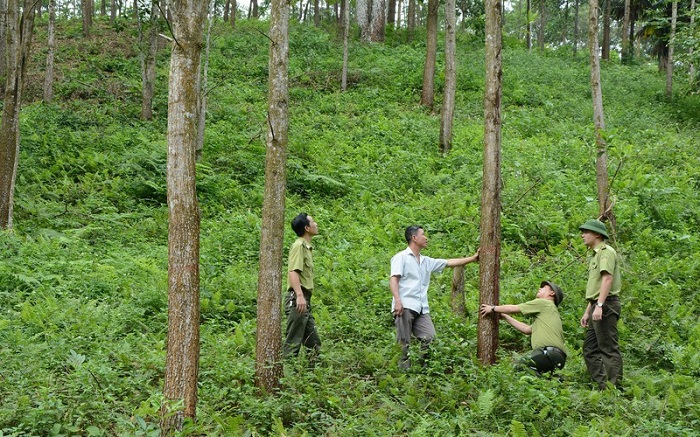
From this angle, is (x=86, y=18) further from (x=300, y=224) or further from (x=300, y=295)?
(x=300, y=295)

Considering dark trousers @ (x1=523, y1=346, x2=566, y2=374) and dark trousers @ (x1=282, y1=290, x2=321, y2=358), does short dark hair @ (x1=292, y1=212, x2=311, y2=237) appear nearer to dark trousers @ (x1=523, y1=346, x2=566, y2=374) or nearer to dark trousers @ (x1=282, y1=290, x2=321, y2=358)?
dark trousers @ (x1=282, y1=290, x2=321, y2=358)

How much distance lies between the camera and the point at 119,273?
431 inches

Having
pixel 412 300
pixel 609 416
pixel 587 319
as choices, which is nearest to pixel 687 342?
pixel 587 319

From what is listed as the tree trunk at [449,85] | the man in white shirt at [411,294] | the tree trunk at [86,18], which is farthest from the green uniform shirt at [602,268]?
the tree trunk at [86,18]

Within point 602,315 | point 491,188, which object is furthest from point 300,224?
point 602,315

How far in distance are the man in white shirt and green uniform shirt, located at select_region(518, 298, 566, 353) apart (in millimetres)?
942

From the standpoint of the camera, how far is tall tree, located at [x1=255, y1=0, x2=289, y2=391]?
7.03 metres

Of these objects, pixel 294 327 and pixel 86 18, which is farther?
pixel 86 18

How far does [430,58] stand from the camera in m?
22.2

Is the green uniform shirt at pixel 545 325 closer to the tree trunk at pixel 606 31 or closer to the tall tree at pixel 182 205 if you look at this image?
the tall tree at pixel 182 205

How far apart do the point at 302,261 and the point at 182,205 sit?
2334mm

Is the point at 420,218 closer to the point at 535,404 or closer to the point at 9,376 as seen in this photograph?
the point at 535,404

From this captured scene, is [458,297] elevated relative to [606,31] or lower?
lower

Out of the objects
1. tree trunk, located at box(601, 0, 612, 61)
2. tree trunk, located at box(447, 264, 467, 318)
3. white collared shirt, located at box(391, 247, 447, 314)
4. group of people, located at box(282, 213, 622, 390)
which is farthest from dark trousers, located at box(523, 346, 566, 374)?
tree trunk, located at box(601, 0, 612, 61)
